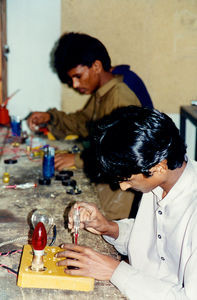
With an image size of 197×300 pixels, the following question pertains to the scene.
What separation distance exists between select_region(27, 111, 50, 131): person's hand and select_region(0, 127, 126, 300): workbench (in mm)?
569

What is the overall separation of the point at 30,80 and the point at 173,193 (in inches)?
118

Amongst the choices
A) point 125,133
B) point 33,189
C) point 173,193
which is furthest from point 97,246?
point 33,189

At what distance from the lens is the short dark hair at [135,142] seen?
121 cm

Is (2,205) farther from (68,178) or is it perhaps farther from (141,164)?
(141,164)

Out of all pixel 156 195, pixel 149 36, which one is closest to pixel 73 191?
pixel 156 195

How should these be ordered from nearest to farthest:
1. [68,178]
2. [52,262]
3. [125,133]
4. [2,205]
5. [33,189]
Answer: [125,133] → [52,262] → [2,205] → [33,189] → [68,178]

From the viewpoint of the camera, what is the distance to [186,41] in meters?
4.12

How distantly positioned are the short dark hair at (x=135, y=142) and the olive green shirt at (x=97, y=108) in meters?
1.25

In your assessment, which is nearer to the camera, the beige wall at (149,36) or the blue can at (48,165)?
the blue can at (48,165)

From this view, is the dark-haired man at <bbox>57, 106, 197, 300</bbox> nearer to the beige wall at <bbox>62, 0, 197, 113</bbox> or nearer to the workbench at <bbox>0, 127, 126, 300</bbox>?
the workbench at <bbox>0, 127, 126, 300</bbox>

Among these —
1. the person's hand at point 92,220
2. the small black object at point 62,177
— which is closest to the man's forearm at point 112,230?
the person's hand at point 92,220

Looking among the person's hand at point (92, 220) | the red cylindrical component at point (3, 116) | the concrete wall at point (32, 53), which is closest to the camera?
the person's hand at point (92, 220)

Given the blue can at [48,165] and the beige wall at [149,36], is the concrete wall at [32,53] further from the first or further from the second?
the blue can at [48,165]

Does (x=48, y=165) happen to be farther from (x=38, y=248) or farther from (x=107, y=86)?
(x=38, y=248)
